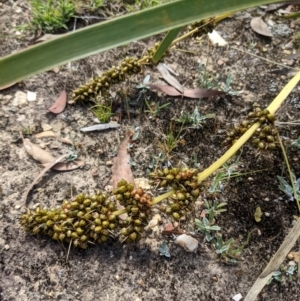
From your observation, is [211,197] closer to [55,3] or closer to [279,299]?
[279,299]

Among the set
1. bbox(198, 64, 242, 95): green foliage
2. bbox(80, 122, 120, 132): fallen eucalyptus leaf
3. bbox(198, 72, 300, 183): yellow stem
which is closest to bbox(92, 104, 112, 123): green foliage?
bbox(80, 122, 120, 132): fallen eucalyptus leaf

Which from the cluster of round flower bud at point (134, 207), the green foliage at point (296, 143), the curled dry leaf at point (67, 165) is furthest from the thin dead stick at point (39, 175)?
the green foliage at point (296, 143)

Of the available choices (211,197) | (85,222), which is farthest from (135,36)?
(211,197)

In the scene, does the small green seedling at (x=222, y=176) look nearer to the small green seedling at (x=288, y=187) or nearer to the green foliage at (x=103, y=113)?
the small green seedling at (x=288, y=187)

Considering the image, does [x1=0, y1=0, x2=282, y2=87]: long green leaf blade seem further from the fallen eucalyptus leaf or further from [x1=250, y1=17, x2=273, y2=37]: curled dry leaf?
[x1=250, y1=17, x2=273, y2=37]: curled dry leaf

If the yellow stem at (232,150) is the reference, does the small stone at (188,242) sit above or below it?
below

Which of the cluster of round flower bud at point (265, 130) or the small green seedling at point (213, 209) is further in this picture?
the small green seedling at point (213, 209)
